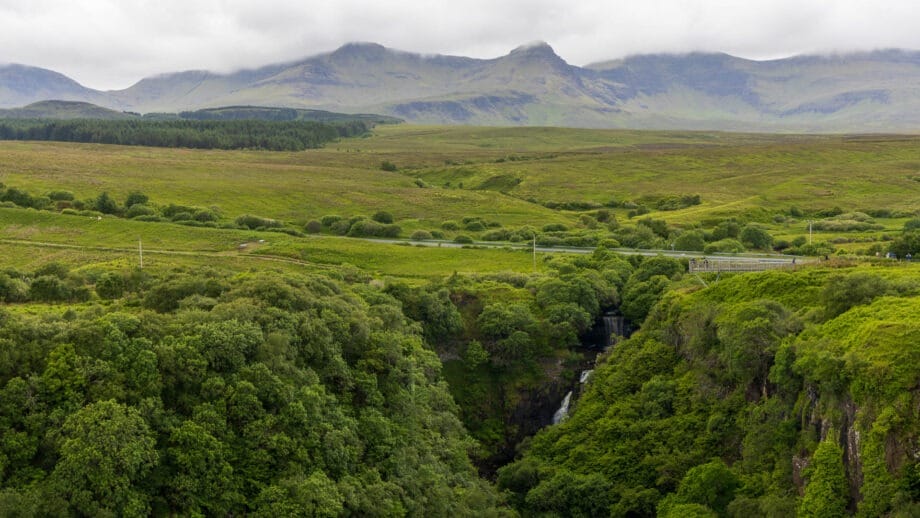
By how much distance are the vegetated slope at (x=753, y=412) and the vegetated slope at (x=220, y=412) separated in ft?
26.6

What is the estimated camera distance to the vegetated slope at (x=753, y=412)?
3644 cm

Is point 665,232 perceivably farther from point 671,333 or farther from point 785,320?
point 785,320

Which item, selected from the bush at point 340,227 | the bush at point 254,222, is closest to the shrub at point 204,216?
the bush at point 254,222

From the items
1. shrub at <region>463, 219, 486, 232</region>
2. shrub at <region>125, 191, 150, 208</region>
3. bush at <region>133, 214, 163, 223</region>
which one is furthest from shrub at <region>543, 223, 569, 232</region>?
shrub at <region>125, 191, 150, 208</region>

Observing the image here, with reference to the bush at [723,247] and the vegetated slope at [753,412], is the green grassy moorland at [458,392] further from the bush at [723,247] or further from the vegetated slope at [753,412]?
the bush at [723,247]

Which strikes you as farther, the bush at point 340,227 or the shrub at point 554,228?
the shrub at point 554,228

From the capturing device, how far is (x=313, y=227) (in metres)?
132

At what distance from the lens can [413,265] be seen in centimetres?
10162

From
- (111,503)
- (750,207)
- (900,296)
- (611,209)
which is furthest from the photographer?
(611,209)

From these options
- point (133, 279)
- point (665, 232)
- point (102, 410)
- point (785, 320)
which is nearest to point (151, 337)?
point (102, 410)

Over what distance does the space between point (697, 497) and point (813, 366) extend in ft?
31.7

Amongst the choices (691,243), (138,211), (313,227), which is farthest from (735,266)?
(138,211)

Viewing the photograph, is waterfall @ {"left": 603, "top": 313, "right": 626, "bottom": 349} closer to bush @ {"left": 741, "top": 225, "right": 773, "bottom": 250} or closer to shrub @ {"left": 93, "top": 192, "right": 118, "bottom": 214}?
bush @ {"left": 741, "top": 225, "right": 773, "bottom": 250}

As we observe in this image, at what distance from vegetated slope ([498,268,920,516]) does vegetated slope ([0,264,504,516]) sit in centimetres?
812
